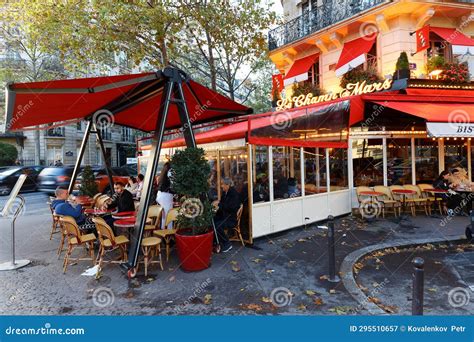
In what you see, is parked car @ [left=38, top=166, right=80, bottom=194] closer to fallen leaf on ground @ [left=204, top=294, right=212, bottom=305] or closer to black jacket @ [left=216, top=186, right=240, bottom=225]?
black jacket @ [left=216, top=186, right=240, bottom=225]

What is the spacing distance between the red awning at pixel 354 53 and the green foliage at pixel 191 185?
8428 millimetres

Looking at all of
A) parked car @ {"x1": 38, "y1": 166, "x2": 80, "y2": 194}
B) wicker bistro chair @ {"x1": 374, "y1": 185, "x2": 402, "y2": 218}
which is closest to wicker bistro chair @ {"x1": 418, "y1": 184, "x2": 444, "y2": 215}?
wicker bistro chair @ {"x1": 374, "y1": 185, "x2": 402, "y2": 218}

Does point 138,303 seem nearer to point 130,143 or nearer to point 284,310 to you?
point 284,310

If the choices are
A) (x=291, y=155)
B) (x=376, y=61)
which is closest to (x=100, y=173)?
(x=291, y=155)

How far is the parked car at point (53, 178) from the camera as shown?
15.2 m

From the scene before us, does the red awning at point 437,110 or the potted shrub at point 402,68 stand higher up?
the potted shrub at point 402,68

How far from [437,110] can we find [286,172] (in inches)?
212

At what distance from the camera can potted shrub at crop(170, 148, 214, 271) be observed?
5.11 m

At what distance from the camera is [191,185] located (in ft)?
16.9

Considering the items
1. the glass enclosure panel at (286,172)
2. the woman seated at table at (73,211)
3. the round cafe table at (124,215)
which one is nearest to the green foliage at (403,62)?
the glass enclosure panel at (286,172)

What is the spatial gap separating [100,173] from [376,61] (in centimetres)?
1580

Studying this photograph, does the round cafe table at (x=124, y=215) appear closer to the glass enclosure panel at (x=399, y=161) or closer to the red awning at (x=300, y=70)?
the glass enclosure panel at (x=399, y=161)

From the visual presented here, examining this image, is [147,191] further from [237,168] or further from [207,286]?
[237,168]

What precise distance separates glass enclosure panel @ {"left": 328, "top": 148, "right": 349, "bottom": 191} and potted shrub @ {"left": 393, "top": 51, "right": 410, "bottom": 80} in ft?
11.1
